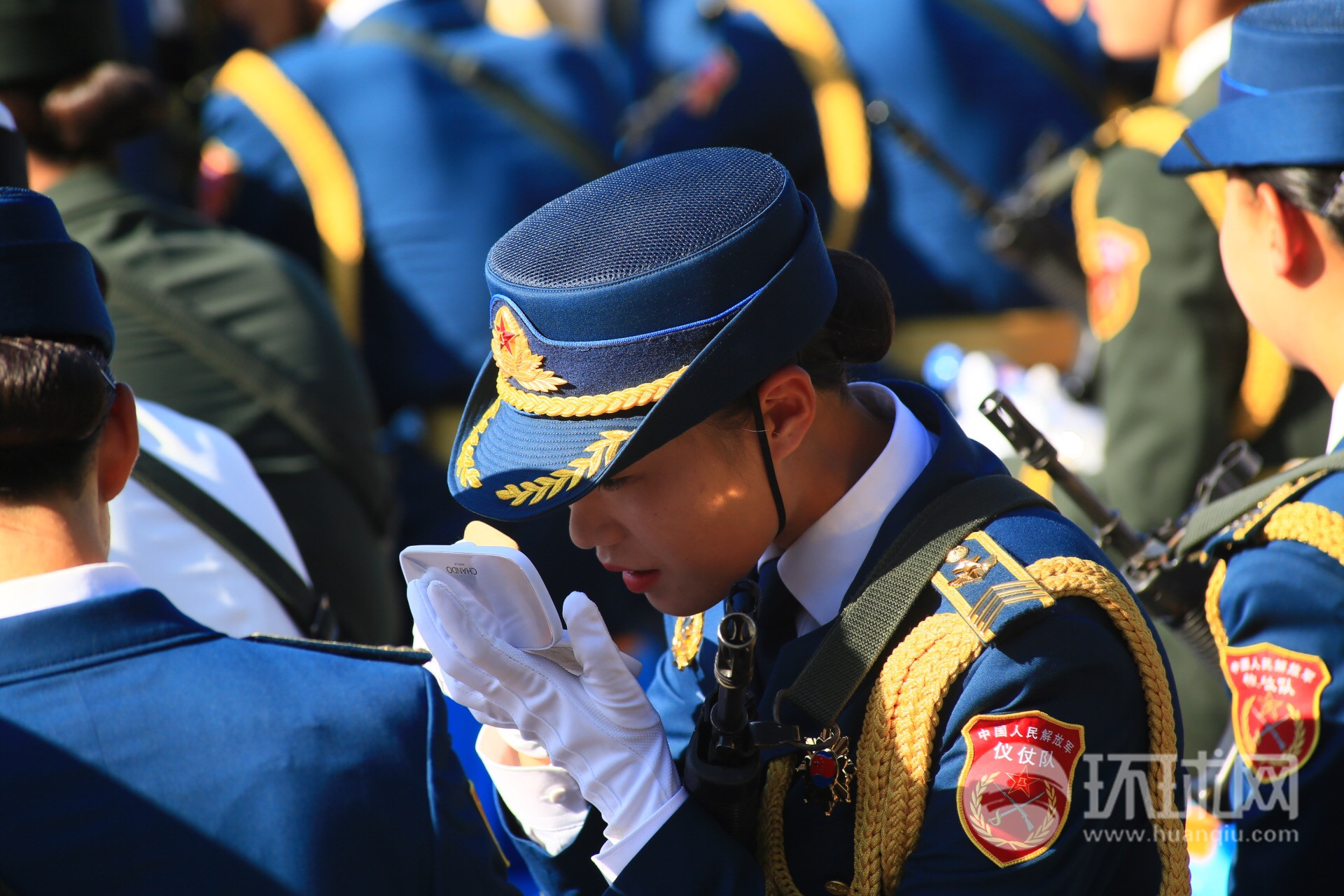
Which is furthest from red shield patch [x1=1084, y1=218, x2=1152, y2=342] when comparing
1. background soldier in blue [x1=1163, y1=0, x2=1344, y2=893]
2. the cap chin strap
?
the cap chin strap

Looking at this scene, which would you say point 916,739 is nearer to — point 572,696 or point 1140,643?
point 1140,643

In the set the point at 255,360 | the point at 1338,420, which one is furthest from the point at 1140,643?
the point at 255,360

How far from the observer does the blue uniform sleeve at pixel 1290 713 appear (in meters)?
1.79

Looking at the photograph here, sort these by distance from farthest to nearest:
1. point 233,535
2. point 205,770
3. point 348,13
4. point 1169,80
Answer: point 348,13
point 1169,80
point 233,535
point 205,770

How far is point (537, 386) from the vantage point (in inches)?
69.4

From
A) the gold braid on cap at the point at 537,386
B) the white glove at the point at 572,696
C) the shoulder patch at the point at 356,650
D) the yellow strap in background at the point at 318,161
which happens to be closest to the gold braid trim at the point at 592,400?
the gold braid on cap at the point at 537,386

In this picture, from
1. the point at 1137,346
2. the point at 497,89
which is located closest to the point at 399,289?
the point at 497,89

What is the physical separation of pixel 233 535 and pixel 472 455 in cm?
73

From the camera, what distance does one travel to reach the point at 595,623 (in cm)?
174

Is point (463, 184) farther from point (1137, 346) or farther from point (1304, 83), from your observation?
point (1304, 83)

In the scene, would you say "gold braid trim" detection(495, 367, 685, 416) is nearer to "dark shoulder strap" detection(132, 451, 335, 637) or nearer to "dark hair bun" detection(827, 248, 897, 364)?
"dark hair bun" detection(827, 248, 897, 364)

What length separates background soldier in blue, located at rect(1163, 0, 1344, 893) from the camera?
1.81 metres

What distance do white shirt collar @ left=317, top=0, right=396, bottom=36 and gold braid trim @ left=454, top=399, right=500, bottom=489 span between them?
3014mm

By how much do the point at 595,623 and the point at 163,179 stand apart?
11.4ft
